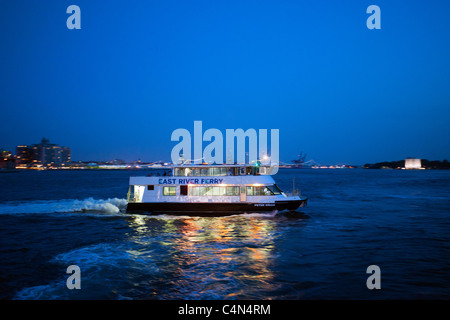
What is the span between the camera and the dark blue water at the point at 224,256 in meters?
12.3

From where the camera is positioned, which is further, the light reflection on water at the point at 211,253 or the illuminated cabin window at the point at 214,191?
Answer: the illuminated cabin window at the point at 214,191

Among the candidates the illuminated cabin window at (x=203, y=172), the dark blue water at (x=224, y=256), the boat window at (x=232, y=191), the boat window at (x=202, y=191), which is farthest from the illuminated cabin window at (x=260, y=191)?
the boat window at (x=202, y=191)

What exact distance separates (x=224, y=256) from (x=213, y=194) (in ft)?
40.9

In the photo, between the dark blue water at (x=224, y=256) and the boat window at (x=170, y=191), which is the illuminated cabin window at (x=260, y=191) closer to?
the dark blue water at (x=224, y=256)

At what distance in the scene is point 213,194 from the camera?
95.5ft

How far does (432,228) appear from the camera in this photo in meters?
24.7

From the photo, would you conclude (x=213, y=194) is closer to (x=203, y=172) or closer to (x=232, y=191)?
(x=232, y=191)

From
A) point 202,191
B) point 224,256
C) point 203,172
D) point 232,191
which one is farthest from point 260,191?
point 224,256

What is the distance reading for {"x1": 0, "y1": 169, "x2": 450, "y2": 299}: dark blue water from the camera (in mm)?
12273

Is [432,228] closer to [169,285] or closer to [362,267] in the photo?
[362,267]

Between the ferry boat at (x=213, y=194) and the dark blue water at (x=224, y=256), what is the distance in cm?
104

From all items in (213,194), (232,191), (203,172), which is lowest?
(213,194)

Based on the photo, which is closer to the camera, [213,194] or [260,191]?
[260,191]

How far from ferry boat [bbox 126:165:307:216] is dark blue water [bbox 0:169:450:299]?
41.0 inches
